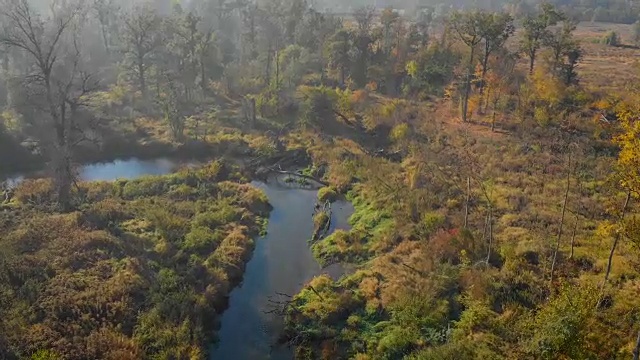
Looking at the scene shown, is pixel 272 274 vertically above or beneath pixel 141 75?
beneath

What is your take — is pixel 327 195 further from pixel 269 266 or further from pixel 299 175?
pixel 269 266

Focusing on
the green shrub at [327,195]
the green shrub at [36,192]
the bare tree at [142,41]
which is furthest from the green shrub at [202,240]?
the bare tree at [142,41]

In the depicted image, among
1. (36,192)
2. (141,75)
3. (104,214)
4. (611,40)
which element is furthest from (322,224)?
(611,40)

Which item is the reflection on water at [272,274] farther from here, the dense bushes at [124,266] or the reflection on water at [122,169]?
the reflection on water at [122,169]

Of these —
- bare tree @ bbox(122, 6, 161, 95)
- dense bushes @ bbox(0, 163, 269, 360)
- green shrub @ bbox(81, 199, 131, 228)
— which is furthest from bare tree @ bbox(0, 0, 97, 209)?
bare tree @ bbox(122, 6, 161, 95)

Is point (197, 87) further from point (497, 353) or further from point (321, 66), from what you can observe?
point (497, 353)

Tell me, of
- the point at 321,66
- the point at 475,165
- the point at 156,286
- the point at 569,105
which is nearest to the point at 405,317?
the point at 156,286
